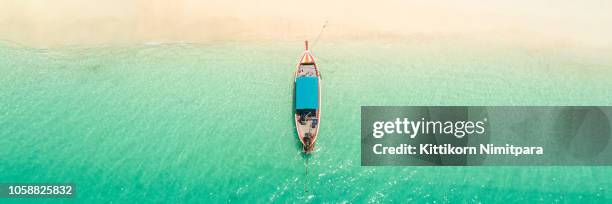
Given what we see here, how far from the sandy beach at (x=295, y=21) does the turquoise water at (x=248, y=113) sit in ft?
1.22

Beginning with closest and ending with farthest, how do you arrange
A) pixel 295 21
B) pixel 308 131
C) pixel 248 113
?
1. pixel 308 131
2. pixel 248 113
3. pixel 295 21

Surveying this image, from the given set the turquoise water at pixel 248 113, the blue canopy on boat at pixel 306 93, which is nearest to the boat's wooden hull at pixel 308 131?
the blue canopy on boat at pixel 306 93

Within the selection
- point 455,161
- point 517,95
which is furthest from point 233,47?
point 517,95

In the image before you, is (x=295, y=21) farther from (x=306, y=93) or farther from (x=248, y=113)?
(x=248, y=113)

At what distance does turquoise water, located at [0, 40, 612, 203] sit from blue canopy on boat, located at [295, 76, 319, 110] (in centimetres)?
45

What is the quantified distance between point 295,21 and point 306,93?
2381mm

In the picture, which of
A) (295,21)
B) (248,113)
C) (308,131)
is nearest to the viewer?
(308,131)

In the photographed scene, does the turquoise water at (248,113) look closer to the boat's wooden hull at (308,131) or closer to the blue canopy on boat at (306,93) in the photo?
the boat's wooden hull at (308,131)

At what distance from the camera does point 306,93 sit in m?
13.6

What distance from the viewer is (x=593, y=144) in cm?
1366

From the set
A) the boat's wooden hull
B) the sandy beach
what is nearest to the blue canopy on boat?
the boat's wooden hull

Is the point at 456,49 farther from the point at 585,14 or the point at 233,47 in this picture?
the point at 233,47

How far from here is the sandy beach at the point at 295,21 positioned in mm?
14766

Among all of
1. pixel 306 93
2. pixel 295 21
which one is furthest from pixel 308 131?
pixel 295 21
